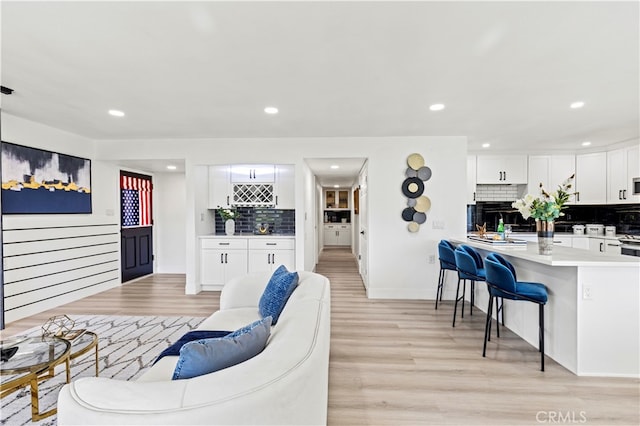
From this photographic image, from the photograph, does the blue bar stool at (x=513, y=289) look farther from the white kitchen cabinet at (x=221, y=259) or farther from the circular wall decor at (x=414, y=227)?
the white kitchen cabinet at (x=221, y=259)

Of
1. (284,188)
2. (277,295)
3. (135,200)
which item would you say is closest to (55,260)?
(135,200)

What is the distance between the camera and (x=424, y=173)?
4547 millimetres

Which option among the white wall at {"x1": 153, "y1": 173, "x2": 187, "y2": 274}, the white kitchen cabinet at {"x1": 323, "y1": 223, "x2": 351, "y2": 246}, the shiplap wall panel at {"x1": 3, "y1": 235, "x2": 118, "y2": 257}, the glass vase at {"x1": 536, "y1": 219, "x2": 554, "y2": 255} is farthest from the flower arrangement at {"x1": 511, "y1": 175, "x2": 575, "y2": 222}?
the white kitchen cabinet at {"x1": 323, "y1": 223, "x2": 351, "y2": 246}

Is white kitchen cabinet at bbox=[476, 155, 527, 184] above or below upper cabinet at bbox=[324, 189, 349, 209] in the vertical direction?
above

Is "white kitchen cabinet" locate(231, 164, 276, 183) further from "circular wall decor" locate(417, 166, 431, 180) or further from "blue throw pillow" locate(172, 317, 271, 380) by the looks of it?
"blue throw pillow" locate(172, 317, 271, 380)

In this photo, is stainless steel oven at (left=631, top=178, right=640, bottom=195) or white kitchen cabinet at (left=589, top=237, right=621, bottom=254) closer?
stainless steel oven at (left=631, top=178, right=640, bottom=195)

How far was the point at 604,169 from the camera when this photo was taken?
5391 millimetres

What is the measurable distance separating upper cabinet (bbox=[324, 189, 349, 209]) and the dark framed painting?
7.48m

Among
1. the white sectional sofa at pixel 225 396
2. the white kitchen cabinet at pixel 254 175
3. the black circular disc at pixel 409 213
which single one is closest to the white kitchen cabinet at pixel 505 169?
the black circular disc at pixel 409 213

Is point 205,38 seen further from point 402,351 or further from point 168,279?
point 168,279

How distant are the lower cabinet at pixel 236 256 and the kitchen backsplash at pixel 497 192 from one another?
13.1 feet

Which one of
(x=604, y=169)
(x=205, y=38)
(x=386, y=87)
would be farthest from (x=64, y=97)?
(x=604, y=169)

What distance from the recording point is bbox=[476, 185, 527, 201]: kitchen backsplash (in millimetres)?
5957

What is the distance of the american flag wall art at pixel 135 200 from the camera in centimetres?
554
